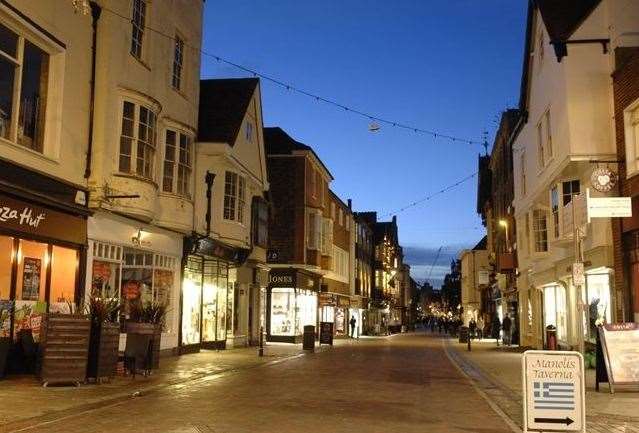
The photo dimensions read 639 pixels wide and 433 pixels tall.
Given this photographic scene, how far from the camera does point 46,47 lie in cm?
1608

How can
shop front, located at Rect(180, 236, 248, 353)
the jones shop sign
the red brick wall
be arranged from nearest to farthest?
1. the jones shop sign
2. the red brick wall
3. shop front, located at Rect(180, 236, 248, 353)

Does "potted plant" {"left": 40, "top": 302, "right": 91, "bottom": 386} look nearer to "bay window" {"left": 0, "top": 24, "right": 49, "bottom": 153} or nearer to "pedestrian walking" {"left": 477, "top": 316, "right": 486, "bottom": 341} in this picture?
"bay window" {"left": 0, "top": 24, "right": 49, "bottom": 153}

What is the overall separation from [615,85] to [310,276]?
85.5ft

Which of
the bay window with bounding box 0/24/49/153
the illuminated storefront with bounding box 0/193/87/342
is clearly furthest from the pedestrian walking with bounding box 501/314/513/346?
the bay window with bounding box 0/24/49/153

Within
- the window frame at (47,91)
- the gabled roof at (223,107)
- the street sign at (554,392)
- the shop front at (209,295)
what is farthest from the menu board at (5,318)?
the gabled roof at (223,107)

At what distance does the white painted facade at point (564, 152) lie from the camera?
64.7 ft

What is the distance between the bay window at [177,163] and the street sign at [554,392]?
15.3 metres

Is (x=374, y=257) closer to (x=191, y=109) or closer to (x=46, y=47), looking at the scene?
(x=191, y=109)

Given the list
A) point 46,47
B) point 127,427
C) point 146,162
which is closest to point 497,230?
point 146,162

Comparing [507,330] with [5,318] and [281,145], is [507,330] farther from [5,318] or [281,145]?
[5,318]

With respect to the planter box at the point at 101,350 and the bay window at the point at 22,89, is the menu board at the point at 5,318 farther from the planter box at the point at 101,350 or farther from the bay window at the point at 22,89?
the bay window at the point at 22,89

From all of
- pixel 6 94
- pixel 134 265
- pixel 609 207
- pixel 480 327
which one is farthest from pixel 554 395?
pixel 480 327

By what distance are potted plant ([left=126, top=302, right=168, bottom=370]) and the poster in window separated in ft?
7.17

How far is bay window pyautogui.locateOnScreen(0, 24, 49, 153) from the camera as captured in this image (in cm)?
1490
